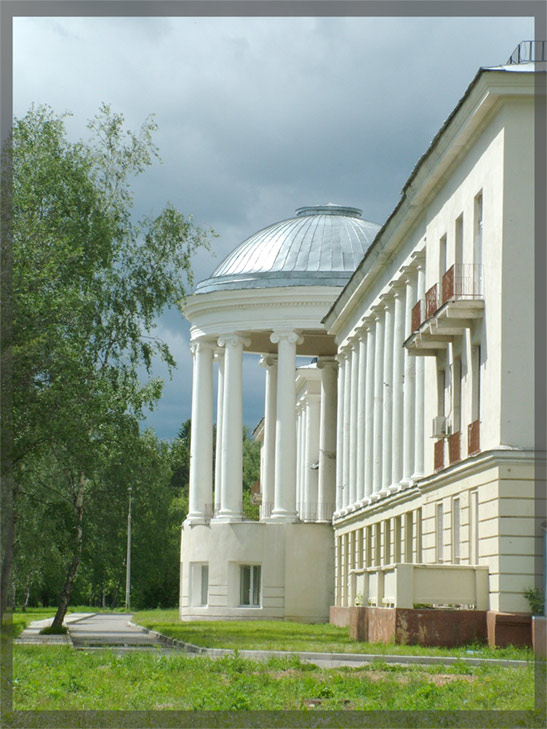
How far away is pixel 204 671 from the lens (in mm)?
19562

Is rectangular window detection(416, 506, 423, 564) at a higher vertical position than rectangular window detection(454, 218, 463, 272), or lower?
lower

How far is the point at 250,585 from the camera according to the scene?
200 ft

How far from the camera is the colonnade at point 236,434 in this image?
2435 inches

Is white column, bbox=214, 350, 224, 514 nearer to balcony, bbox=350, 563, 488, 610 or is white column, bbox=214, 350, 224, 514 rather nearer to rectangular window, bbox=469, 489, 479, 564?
rectangular window, bbox=469, 489, 479, 564

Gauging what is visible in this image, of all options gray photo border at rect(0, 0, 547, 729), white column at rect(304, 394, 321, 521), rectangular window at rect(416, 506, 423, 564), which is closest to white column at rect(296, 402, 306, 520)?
white column at rect(304, 394, 321, 521)

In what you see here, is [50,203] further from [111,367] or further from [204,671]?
[204,671]

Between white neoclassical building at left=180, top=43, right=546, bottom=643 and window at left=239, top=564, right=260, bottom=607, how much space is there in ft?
0.34

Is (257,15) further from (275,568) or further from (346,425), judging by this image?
(275,568)

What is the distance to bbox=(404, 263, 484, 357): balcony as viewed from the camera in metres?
31.0

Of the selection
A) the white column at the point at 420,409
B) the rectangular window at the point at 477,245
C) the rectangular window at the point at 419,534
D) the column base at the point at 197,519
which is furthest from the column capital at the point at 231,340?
the rectangular window at the point at 477,245

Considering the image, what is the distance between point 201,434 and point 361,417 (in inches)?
528

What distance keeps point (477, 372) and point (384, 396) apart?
16.0 meters

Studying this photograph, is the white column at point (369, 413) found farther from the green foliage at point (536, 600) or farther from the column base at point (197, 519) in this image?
the green foliage at point (536, 600)

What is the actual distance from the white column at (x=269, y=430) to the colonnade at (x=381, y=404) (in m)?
9.76
